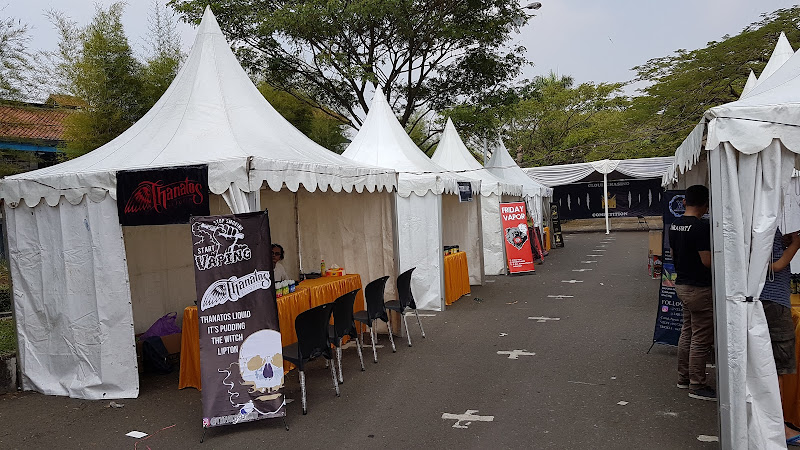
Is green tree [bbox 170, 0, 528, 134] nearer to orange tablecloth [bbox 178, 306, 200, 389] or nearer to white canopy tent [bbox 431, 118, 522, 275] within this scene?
white canopy tent [bbox 431, 118, 522, 275]

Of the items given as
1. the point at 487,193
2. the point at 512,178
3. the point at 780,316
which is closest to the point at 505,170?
the point at 512,178

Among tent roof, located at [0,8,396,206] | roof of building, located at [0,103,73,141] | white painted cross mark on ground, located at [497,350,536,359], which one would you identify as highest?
roof of building, located at [0,103,73,141]

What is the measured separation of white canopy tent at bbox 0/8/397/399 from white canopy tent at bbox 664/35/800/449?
3.38 m

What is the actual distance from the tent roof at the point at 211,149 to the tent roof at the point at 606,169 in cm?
1755

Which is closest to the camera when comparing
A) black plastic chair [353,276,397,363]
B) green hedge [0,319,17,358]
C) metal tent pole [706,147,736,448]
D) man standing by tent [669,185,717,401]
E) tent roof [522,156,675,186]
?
metal tent pole [706,147,736,448]

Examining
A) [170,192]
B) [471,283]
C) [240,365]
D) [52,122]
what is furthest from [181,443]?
[52,122]

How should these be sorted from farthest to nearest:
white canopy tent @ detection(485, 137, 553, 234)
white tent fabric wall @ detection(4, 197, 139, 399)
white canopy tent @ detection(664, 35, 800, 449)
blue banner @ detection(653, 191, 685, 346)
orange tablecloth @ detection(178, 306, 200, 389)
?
1. white canopy tent @ detection(485, 137, 553, 234)
2. blue banner @ detection(653, 191, 685, 346)
3. orange tablecloth @ detection(178, 306, 200, 389)
4. white tent fabric wall @ detection(4, 197, 139, 399)
5. white canopy tent @ detection(664, 35, 800, 449)

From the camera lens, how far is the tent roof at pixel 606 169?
21703 mm

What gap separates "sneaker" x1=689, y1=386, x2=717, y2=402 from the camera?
4.50m

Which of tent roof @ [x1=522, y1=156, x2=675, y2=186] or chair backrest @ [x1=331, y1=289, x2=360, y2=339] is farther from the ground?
tent roof @ [x1=522, y1=156, x2=675, y2=186]

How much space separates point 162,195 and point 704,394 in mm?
4709

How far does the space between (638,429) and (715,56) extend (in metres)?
17.2

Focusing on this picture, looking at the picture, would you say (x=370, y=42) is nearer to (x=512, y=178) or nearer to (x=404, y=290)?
(x=512, y=178)

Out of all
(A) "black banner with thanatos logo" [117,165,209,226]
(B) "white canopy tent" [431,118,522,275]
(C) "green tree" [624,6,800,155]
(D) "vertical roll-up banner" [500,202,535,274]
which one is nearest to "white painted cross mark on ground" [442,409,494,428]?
(A) "black banner with thanatos logo" [117,165,209,226]
